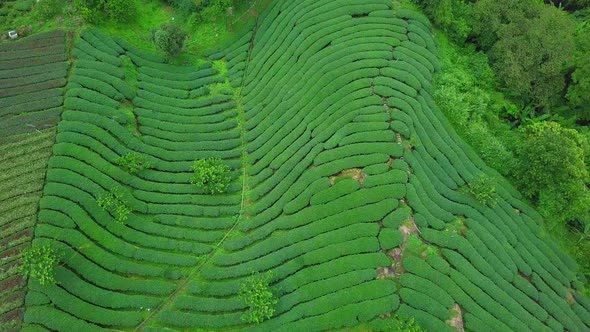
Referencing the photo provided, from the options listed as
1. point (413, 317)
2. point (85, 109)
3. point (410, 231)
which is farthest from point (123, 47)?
point (413, 317)

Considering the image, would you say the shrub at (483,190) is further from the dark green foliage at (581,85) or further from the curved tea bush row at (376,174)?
the dark green foliage at (581,85)

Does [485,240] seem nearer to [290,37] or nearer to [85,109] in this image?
[290,37]

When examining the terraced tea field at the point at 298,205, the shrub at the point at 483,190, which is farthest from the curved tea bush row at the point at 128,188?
the shrub at the point at 483,190

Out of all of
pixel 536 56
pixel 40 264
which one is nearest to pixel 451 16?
pixel 536 56

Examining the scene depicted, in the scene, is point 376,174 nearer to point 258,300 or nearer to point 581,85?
point 258,300

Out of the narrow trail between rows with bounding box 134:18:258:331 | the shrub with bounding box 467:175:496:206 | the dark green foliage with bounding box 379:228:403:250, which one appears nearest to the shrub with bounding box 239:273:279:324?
the narrow trail between rows with bounding box 134:18:258:331

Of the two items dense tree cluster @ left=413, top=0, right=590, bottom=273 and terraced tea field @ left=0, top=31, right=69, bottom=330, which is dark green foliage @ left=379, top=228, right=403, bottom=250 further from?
terraced tea field @ left=0, top=31, right=69, bottom=330
